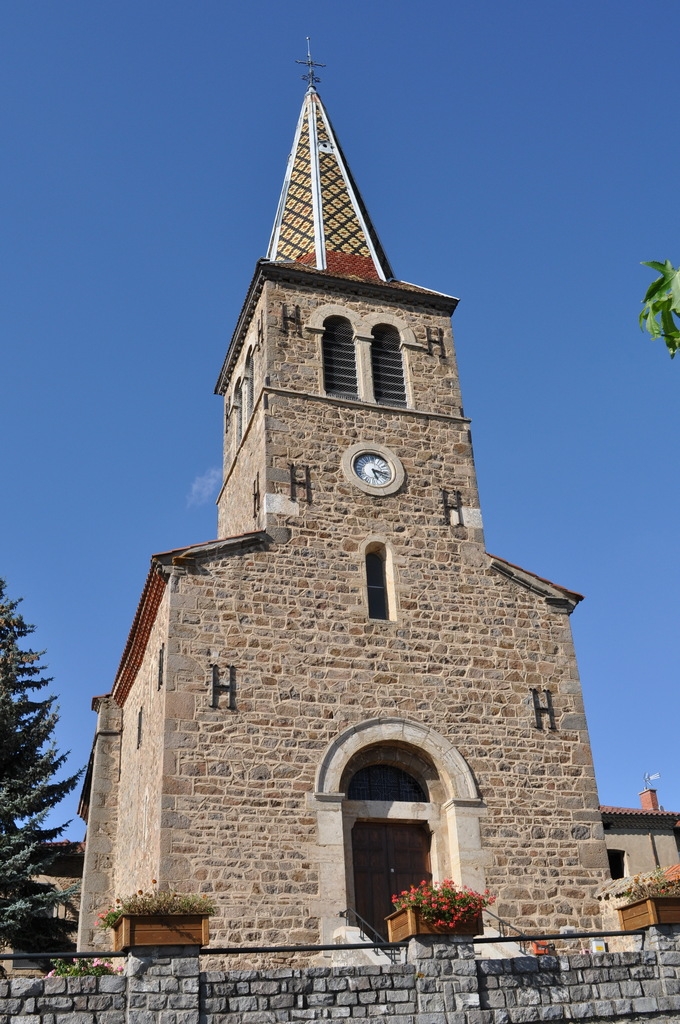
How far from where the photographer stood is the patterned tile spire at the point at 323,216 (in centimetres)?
2097

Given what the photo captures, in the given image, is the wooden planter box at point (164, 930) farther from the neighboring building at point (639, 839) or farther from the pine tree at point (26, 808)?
the neighboring building at point (639, 839)

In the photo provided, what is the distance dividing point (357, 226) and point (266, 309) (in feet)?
15.4

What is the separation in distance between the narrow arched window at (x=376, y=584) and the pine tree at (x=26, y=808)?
6.99 metres

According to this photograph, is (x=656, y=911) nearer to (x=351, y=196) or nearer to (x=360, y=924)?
(x=360, y=924)

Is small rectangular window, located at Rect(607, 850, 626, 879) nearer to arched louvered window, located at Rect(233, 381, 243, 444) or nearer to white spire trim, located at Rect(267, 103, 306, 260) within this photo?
arched louvered window, located at Rect(233, 381, 243, 444)

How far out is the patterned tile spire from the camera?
20969 mm

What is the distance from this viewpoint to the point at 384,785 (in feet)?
49.9

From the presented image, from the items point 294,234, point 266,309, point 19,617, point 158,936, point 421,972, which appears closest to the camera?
point 158,936

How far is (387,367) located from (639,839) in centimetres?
1368

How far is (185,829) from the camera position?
13.4 metres

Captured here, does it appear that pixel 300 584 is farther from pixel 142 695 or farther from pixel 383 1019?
pixel 383 1019

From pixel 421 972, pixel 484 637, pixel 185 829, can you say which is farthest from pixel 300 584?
pixel 421 972

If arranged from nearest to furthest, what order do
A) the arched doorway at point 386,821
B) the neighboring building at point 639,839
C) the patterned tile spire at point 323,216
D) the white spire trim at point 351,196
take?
the arched doorway at point 386,821 → the patterned tile spire at point 323,216 → the white spire trim at point 351,196 → the neighboring building at point 639,839

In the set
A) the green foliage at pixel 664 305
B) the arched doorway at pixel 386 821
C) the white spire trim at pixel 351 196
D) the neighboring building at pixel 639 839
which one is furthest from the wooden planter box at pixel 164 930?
the neighboring building at pixel 639 839
